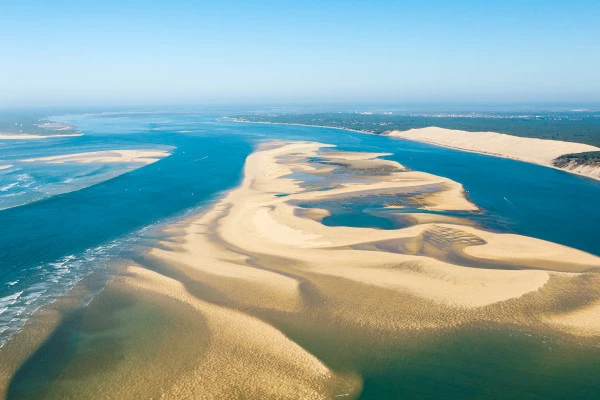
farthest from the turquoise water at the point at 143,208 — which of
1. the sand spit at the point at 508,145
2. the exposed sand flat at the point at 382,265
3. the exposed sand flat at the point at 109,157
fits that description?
the sand spit at the point at 508,145

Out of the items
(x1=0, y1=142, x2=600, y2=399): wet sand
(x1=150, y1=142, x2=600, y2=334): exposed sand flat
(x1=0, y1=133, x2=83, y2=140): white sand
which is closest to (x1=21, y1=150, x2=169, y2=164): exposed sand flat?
(x1=150, y1=142, x2=600, y2=334): exposed sand flat

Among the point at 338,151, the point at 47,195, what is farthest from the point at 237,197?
the point at 338,151

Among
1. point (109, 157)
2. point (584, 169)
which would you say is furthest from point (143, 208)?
point (584, 169)

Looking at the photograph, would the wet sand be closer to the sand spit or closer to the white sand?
the sand spit

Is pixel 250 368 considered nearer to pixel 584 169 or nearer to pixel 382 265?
pixel 382 265

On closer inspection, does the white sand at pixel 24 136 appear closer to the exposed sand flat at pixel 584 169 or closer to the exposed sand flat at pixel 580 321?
the exposed sand flat at pixel 584 169

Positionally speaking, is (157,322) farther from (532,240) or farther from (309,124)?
(309,124)
